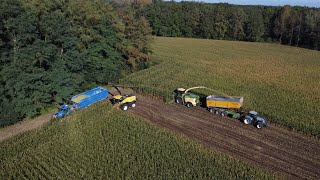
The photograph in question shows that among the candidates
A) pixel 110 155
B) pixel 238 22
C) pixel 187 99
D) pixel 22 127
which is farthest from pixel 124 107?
pixel 238 22

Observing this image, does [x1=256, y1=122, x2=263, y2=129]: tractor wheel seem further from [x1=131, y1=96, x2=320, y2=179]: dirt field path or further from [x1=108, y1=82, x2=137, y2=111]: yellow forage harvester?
[x1=108, y1=82, x2=137, y2=111]: yellow forage harvester

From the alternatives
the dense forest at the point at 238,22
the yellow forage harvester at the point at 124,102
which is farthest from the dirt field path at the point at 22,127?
the dense forest at the point at 238,22

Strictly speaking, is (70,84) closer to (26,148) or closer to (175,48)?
(26,148)

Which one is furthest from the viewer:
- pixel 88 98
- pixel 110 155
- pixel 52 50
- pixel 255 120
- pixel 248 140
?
pixel 88 98

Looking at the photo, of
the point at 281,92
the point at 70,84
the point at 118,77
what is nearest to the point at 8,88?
the point at 70,84

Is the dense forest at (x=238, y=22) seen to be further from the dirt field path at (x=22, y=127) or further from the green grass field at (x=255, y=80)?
the dirt field path at (x=22, y=127)

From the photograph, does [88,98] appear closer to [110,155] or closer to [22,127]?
[22,127]
